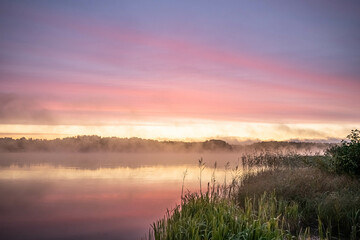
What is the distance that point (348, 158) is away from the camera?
16.9 m

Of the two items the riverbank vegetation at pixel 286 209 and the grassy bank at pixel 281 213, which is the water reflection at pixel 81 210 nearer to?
the riverbank vegetation at pixel 286 209

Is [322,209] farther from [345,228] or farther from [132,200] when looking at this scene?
[132,200]

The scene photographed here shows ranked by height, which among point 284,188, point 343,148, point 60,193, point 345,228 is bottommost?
point 60,193

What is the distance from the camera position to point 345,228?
1173cm

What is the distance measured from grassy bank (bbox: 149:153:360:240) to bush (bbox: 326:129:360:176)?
508 mm

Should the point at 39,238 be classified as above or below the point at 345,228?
below

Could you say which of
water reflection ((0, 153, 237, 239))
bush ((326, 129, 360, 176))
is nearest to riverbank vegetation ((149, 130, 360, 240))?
bush ((326, 129, 360, 176))

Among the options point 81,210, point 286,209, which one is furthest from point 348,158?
point 81,210

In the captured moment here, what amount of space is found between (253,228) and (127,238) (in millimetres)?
9432

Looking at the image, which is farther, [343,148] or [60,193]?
[60,193]

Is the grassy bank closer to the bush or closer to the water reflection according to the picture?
the bush

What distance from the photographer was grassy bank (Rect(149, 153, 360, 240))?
847cm

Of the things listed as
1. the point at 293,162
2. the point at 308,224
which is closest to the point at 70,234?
the point at 308,224

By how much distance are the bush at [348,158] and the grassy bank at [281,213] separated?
0.51m
